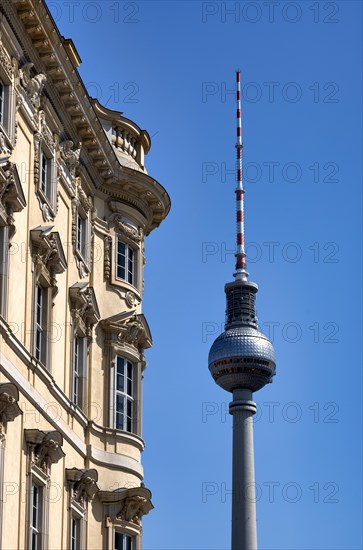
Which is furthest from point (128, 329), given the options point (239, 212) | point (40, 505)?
point (239, 212)

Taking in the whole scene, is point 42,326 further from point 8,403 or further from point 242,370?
point 242,370

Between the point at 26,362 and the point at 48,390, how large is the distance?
1986 mm

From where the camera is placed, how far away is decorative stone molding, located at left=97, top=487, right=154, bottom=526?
119 feet

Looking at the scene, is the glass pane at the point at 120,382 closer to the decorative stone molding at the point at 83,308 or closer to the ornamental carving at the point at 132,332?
the ornamental carving at the point at 132,332

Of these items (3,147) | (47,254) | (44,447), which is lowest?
(44,447)

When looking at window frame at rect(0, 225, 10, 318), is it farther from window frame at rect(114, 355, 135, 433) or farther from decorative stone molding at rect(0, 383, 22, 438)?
window frame at rect(114, 355, 135, 433)

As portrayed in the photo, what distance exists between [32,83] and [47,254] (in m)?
4.39

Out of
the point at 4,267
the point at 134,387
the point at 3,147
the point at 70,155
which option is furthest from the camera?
the point at 134,387

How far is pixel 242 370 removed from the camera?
134000 millimetres

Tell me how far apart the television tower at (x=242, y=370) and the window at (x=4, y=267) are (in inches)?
3696

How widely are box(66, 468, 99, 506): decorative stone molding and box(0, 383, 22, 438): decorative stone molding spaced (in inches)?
214

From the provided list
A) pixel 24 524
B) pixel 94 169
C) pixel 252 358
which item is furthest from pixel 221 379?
pixel 24 524

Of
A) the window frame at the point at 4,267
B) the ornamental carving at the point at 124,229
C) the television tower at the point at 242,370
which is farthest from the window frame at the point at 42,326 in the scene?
the television tower at the point at 242,370

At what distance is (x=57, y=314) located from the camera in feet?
113
